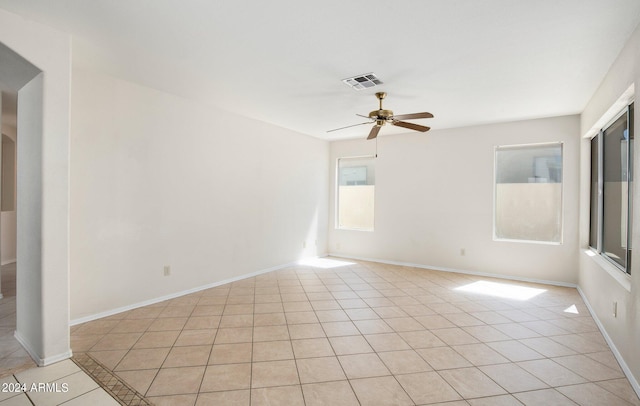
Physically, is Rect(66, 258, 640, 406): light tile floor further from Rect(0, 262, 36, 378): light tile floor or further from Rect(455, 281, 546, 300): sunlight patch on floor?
Rect(0, 262, 36, 378): light tile floor

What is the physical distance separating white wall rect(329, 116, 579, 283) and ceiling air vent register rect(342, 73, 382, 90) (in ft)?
8.76

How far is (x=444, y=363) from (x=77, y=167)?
3.74 m

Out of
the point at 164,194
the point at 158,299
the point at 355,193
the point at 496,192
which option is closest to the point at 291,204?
the point at 355,193

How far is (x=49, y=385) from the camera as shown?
202 cm

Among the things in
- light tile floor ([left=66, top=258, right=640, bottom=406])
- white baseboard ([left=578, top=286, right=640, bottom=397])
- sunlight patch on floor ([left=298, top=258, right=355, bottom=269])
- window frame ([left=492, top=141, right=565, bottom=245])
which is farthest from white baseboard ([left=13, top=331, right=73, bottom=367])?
window frame ([left=492, top=141, right=565, bottom=245])

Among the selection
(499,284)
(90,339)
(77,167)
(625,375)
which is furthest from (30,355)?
(499,284)

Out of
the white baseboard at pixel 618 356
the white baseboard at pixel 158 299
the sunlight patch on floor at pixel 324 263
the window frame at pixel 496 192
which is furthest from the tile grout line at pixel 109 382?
the window frame at pixel 496 192

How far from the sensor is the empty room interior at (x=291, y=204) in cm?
211

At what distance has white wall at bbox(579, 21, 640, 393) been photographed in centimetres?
212

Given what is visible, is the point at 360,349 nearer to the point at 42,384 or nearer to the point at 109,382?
the point at 109,382

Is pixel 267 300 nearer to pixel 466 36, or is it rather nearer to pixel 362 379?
pixel 362 379

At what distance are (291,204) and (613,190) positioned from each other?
14.4 feet

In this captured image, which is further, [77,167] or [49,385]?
[77,167]

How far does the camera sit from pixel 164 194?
12.3ft
